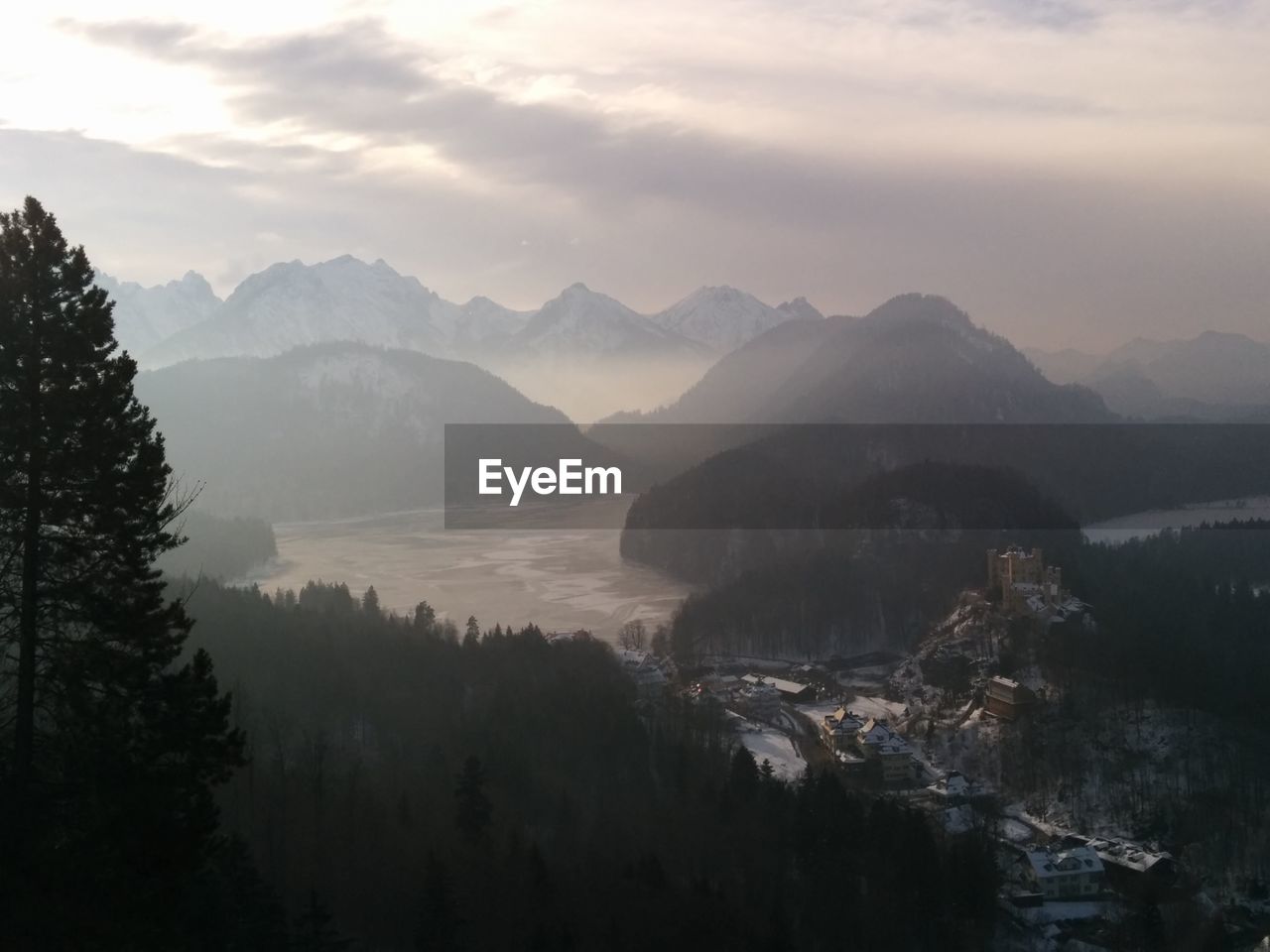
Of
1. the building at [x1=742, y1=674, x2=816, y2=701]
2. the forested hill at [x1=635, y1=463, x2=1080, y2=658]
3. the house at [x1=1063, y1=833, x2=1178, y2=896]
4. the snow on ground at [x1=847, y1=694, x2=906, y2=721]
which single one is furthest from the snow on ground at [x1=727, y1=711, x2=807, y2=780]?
the forested hill at [x1=635, y1=463, x2=1080, y2=658]

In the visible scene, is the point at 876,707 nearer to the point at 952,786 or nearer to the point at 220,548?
the point at 952,786

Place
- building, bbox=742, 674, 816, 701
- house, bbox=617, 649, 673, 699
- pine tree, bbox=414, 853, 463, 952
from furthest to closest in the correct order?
building, bbox=742, 674, 816, 701 → house, bbox=617, 649, 673, 699 → pine tree, bbox=414, 853, 463, 952

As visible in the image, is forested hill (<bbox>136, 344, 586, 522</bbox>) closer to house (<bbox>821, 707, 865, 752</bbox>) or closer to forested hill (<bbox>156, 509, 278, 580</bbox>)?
forested hill (<bbox>156, 509, 278, 580</bbox>)

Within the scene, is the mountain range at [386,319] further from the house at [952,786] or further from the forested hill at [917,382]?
the house at [952,786]

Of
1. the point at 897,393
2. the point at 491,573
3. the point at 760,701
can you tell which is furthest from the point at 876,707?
the point at 897,393

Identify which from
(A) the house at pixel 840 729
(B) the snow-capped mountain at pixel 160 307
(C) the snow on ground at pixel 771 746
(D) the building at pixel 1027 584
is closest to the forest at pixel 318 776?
(C) the snow on ground at pixel 771 746

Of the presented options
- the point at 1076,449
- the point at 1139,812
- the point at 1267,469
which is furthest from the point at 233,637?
the point at 1267,469

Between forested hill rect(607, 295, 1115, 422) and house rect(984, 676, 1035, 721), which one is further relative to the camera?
forested hill rect(607, 295, 1115, 422)
